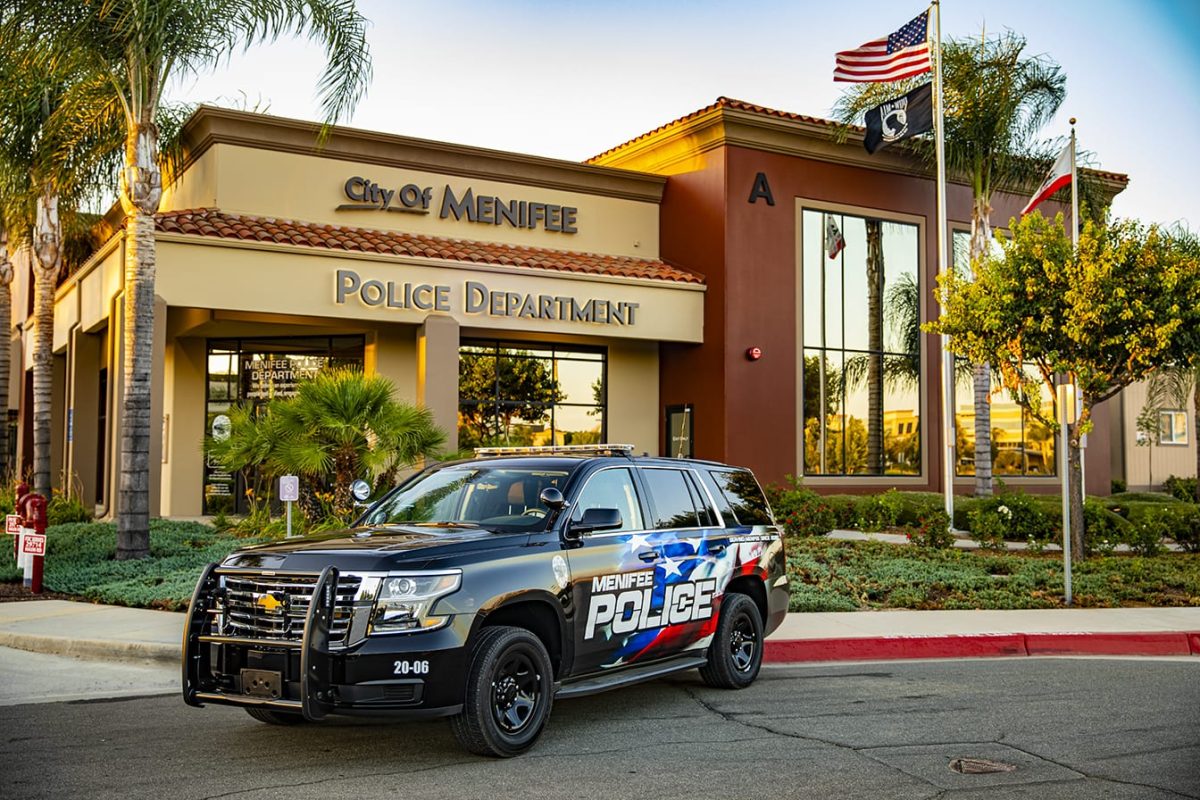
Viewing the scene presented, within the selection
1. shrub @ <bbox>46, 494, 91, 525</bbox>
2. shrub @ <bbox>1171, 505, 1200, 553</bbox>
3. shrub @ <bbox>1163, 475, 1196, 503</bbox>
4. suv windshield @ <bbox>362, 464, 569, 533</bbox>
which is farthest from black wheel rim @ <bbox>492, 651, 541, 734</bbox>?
shrub @ <bbox>1163, 475, 1196, 503</bbox>

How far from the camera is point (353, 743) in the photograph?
23.7 ft

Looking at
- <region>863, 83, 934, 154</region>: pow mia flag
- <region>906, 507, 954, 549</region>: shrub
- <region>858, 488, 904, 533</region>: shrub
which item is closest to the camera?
<region>906, 507, 954, 549</region>: shrub

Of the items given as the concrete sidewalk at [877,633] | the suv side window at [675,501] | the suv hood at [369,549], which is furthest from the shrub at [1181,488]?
the suv hood at [369,549]

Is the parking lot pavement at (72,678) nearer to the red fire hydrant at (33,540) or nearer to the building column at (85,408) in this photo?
the red fire hydrant at (33,540)

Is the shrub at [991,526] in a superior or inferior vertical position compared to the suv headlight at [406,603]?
inferior

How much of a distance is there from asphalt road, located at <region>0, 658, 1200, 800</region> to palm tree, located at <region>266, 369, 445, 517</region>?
22.7ft

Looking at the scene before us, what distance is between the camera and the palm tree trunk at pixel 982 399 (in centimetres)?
2398

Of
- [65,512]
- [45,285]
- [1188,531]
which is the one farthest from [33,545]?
[1188,531]

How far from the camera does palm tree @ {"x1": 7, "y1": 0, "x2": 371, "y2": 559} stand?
14.7m

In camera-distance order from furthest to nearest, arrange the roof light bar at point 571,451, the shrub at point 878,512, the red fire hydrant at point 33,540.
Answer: the shrub at point 878,512 < the red fire hydrant at point 33,540 < the roof light bar at point 571,451

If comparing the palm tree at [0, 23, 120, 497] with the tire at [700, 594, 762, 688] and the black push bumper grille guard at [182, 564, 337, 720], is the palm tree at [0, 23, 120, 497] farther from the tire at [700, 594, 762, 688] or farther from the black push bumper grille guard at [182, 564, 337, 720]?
the tire at [700, 594, 762, 688]

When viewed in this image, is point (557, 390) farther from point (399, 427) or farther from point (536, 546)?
point (536, 546)

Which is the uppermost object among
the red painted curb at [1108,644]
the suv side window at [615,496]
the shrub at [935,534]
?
the suv side window at [615,496]

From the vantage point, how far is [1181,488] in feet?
111
